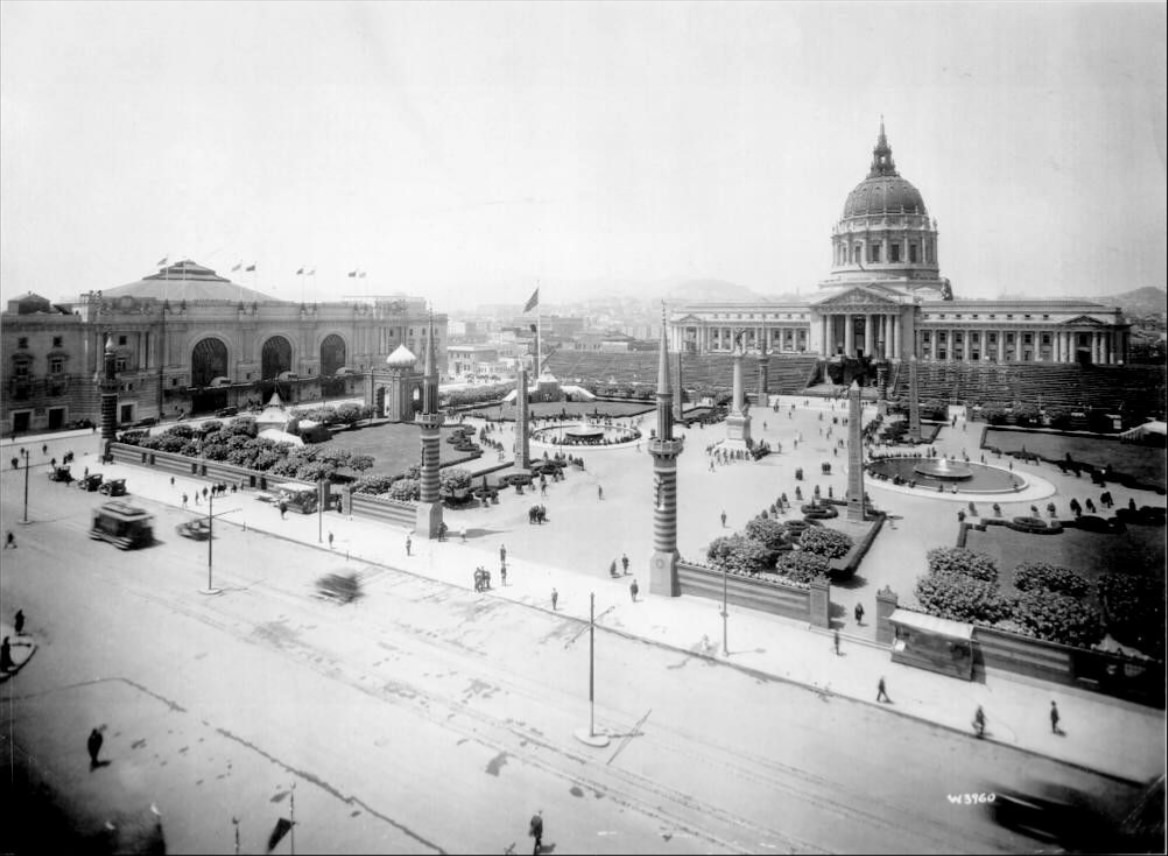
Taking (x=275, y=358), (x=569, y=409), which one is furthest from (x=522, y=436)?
(x=275, y=358)

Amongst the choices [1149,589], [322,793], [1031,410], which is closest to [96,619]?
[322,793]

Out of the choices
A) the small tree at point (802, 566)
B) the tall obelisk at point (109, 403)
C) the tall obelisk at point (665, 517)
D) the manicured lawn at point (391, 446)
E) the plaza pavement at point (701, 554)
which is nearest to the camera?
the plaza pavement at point (701, 554)

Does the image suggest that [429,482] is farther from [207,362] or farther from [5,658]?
[207,362]

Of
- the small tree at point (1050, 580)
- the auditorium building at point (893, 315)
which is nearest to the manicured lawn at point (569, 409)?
the auditorium building at point (893, 315)

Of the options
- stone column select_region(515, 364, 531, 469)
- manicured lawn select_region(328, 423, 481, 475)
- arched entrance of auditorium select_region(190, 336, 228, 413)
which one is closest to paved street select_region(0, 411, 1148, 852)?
stone column select_region(515, 364, 531, 469)

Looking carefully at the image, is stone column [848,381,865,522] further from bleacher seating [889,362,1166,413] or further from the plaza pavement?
bleacher seating [889,362,1166,413]

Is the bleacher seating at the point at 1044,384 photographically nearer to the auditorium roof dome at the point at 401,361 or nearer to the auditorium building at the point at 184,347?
the auditorium roof dome at the point at 401,361
